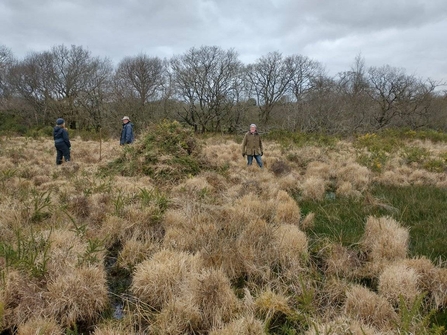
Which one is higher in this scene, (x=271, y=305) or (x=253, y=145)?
(x=253, y=145)

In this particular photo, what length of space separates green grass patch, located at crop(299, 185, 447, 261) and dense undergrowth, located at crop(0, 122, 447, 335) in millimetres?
28

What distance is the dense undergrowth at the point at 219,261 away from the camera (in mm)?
2322

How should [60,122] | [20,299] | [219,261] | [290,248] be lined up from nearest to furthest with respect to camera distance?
[20,299] → [219,261] → [290,248] → [60,122]

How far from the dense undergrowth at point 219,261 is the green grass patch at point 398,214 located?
0.03m

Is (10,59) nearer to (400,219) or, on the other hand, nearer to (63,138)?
(63,138)

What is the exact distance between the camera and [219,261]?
3.08 metres

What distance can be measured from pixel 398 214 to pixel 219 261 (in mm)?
3400

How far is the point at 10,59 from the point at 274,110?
26752 mm

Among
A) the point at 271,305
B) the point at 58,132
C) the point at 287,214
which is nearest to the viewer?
the point at 271,305

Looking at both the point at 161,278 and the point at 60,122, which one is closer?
the point at 161,278

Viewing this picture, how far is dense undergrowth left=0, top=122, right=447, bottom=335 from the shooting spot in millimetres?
2322

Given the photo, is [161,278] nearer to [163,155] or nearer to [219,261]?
[219,261]

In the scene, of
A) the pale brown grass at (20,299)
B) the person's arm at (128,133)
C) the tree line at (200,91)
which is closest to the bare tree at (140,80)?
the tree line at (200,91)

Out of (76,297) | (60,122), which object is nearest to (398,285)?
(76,297)
